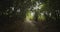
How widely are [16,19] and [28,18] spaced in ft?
0.40

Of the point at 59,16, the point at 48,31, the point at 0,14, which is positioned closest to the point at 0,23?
the point at 0,14

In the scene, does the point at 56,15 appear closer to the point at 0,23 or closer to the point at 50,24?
the point at 50,24

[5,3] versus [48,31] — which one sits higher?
[5,3]

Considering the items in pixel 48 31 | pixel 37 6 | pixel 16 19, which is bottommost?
pixel 48 31

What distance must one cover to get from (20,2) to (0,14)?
235mm

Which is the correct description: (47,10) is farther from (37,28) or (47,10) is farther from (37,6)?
(37,28)

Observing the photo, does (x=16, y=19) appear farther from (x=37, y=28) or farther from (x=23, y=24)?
(x=37, y=28)

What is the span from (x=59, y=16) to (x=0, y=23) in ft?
1.93

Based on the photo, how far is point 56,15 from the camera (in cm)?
117

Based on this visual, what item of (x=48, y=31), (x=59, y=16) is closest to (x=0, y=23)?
(x=48, y=31)

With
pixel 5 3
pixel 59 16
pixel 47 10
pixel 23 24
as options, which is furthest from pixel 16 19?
pixel 59 16

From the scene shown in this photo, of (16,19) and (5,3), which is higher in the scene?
(5,3)

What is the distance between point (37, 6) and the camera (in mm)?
1199

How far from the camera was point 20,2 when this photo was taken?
1199mm
